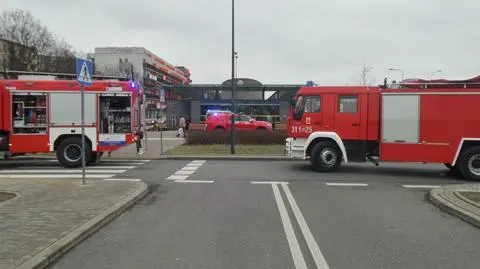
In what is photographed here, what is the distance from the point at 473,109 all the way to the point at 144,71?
10721 centimetres

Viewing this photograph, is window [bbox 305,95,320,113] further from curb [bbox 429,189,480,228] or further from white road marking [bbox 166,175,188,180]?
curb [bbox 429,189,480,228]

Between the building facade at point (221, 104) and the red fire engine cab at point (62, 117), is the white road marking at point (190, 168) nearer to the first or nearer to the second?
the red fire engine cab at point (62, 117)

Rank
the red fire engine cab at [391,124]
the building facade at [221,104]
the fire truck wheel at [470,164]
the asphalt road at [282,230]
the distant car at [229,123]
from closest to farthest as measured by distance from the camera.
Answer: the asphalt road at [282,230] → the fire truck wheel at [470,164] → the red fire engine cab at [391,124] → the distant car at [229,123] → the building facade at [221,104]

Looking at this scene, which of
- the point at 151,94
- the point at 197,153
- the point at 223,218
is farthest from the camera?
the point at 151,94

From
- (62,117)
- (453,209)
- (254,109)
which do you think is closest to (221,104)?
(254,109)

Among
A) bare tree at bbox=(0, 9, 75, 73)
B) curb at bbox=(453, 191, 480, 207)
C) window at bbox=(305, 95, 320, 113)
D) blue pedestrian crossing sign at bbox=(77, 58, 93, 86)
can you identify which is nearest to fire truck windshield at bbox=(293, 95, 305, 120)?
window at bbox=(305, 95, 320, 113)

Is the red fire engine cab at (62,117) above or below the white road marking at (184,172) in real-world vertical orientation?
above

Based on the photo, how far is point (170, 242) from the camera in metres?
7.11

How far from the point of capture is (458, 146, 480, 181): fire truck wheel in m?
15.5

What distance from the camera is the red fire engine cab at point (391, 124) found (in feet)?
51.3

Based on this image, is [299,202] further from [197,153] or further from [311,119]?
[197,153]

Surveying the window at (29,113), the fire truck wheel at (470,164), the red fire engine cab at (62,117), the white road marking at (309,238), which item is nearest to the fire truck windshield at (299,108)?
the fire truck wheel at (470,164)

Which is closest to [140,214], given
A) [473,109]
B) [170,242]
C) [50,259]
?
[170,242]

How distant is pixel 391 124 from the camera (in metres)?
16.2
